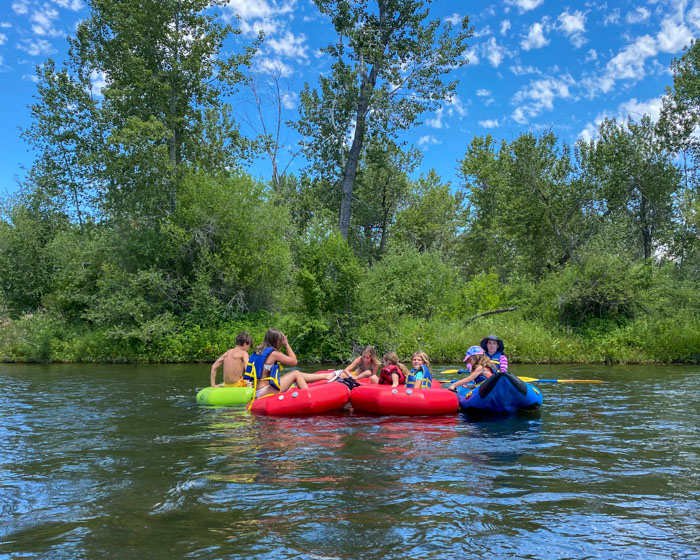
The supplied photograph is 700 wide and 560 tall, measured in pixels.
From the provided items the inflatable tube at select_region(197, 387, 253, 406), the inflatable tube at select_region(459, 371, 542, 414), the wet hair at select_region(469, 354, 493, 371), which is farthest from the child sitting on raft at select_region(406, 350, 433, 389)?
the inflatable tube at select_region(197, 387, 253, 406)

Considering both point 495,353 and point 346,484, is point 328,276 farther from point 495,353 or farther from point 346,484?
point 346,484

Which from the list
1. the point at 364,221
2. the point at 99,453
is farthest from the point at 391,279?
the point at 99,453

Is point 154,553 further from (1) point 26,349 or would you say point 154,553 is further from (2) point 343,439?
(1) point 26,349

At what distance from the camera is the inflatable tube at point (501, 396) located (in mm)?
8297

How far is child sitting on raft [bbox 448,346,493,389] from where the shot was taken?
9211mm

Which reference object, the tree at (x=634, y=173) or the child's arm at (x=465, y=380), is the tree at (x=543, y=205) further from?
the child's arm at (x=465, y=380)

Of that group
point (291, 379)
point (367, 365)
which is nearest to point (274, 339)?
point (291, 379)

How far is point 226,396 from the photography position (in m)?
9.54

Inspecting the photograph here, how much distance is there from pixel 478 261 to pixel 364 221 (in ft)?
25.3

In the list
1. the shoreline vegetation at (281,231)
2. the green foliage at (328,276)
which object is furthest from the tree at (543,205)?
the green foliage at (328,276)

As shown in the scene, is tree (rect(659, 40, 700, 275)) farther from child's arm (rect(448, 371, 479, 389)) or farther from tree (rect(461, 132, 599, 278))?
child's arm (rect(448, 371, 479, 389))

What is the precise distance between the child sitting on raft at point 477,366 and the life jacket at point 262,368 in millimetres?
2920

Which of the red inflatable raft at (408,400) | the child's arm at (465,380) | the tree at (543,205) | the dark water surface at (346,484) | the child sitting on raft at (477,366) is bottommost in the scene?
the dark water surface at (346,484)

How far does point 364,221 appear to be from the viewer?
33500mm
